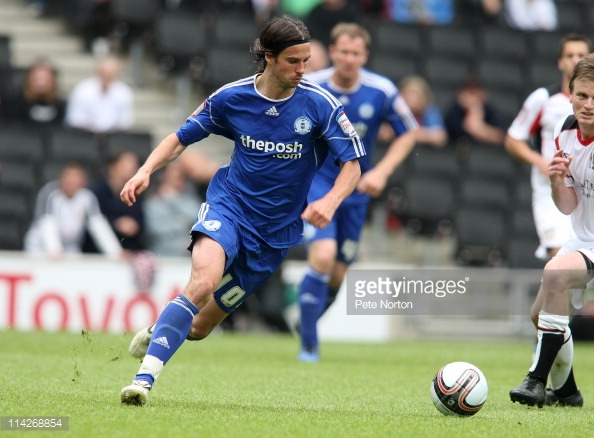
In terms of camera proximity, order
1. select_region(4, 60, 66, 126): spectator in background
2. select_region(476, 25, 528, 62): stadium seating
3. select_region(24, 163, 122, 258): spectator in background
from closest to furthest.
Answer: select_region(24, 163, 122, 258): spectator in background < select_region(4, 60, 66, 126): spectator in background < select_region(476, 25, 528, 62): stadium seating

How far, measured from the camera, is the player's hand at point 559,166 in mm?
6461

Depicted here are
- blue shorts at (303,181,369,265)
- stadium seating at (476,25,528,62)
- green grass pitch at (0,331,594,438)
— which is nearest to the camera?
green grass pitch at (0,331,594,438)

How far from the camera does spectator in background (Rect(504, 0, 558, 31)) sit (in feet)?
58.4

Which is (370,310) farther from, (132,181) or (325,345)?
(132,181)

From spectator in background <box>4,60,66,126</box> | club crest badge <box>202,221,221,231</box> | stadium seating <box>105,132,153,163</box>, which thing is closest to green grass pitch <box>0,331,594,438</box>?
club crest badge <box>202,221,221,231</box>

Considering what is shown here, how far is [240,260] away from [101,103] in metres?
8.53

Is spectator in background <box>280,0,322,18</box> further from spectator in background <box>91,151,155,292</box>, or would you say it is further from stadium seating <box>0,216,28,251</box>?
stadium seating <box>0,216,28,251</box>

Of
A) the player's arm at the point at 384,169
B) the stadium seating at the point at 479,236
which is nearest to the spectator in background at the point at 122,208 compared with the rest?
the stadium seating at the point at 479,236

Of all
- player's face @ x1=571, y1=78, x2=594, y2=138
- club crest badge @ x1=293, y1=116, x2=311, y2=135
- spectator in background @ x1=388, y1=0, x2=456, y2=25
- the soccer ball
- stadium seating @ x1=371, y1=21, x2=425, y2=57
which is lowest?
the soccer ball

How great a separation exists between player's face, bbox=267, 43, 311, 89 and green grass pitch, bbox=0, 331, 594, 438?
1.86 metres

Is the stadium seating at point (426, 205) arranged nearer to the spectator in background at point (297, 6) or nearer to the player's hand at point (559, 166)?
the spectator in background at point (297, 6)

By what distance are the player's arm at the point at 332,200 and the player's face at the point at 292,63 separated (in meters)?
0.59

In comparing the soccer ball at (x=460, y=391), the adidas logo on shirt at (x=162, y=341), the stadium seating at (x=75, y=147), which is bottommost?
the soccer ball at (x=460, y=391)

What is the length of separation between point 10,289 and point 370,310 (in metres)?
3.98
